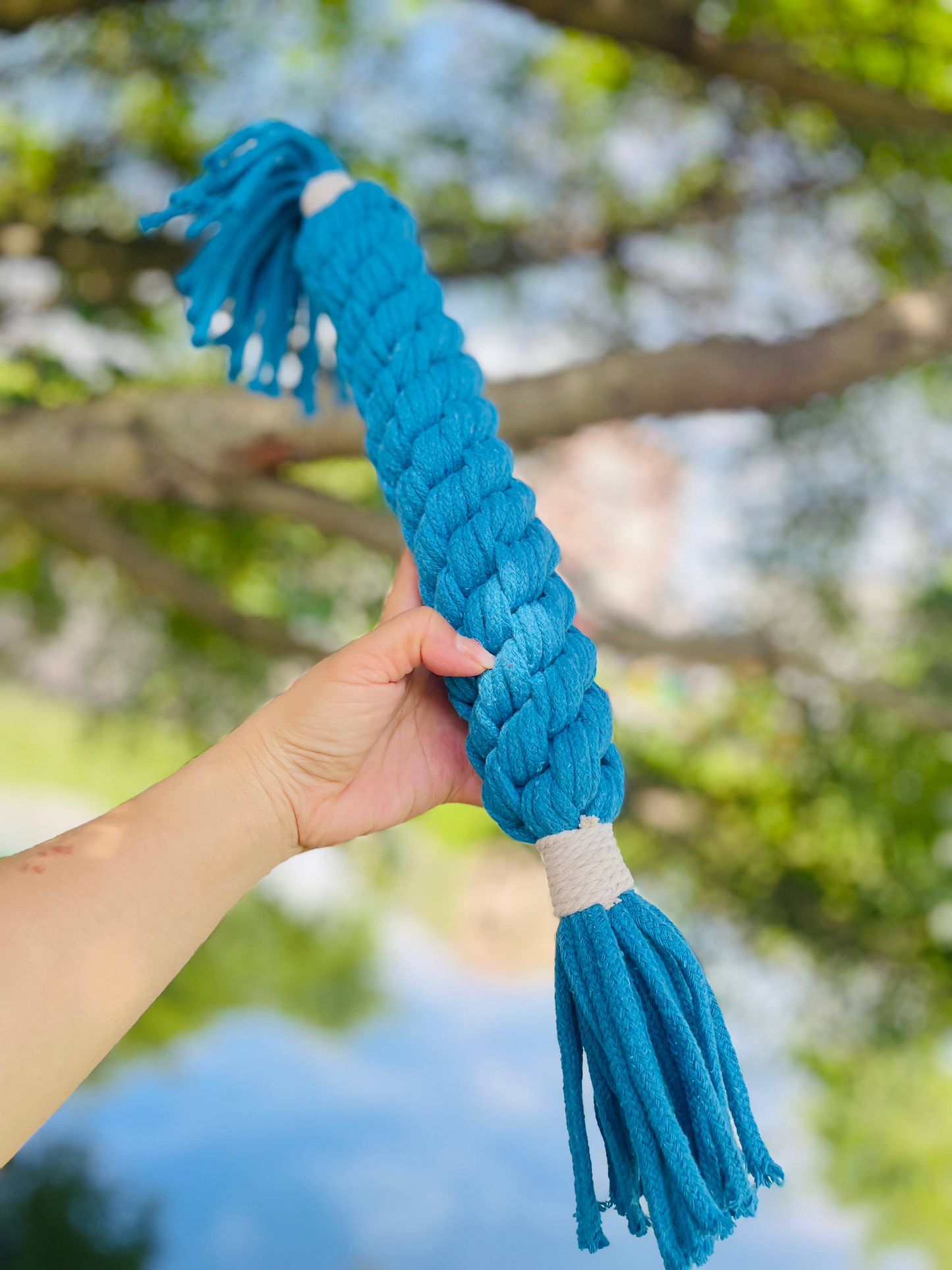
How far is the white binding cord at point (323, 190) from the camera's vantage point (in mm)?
909

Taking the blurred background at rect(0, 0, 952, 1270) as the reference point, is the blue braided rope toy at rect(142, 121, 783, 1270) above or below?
below

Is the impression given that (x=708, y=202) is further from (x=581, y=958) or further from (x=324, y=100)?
(x=581, y=958)

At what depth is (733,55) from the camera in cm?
183

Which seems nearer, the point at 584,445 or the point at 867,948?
the point at 867,948

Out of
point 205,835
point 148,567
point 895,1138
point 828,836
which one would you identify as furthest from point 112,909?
point 895,1138

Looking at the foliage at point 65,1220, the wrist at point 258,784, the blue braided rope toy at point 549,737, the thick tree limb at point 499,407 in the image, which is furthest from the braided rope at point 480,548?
the foliage at point 65,1220

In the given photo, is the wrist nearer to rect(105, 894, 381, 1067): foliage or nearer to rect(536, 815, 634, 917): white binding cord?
rect(536, 815, 634, 917): white binding cord

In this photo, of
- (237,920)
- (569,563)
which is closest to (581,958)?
(569,563)

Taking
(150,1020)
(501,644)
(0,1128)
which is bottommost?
(0,1128)

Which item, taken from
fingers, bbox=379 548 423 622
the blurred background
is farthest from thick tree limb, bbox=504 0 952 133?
fingers, bbox=379 548 423 622

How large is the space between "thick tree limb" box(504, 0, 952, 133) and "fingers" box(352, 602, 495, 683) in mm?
1520

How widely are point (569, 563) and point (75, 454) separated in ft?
3.31

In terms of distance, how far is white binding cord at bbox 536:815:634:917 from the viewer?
0.65 meters

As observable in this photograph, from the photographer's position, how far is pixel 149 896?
0.62m
